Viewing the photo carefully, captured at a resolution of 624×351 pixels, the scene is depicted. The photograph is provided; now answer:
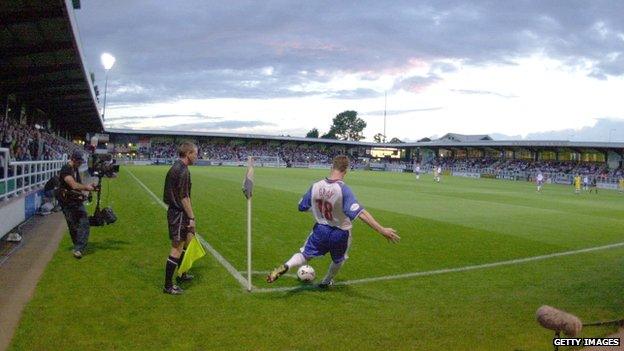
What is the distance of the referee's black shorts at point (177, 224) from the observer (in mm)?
7032

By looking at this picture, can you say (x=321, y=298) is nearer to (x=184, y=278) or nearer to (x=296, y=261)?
(x=296, y=261)

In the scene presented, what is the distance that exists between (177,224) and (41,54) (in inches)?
535

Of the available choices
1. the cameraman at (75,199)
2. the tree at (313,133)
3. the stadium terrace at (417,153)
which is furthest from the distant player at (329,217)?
the tree at (313,133)

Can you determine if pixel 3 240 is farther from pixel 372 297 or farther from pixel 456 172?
pixel 456 172

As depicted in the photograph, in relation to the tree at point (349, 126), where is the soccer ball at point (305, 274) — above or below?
below

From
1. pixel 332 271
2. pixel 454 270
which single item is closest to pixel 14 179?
pixel 332 271

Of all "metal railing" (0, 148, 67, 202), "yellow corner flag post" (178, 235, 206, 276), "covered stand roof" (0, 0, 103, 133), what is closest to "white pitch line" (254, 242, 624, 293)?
"yellow corner flag post" (178, 235, 206, 276)

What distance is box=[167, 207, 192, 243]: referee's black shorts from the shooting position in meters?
7.03

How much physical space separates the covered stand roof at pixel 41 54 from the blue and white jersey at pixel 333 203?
7.99 m

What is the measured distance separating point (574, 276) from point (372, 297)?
4.18 m

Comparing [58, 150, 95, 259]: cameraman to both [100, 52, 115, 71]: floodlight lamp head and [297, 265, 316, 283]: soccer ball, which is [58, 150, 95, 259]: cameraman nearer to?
[297, 265, 316, 283]: soccer ball

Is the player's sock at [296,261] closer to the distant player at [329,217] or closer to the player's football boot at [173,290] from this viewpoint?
the distant player at [329,217]

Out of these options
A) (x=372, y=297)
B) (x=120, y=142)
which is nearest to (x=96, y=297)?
(x=372, y=297)

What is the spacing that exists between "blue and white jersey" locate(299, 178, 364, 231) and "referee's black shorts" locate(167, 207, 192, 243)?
1.64 m
